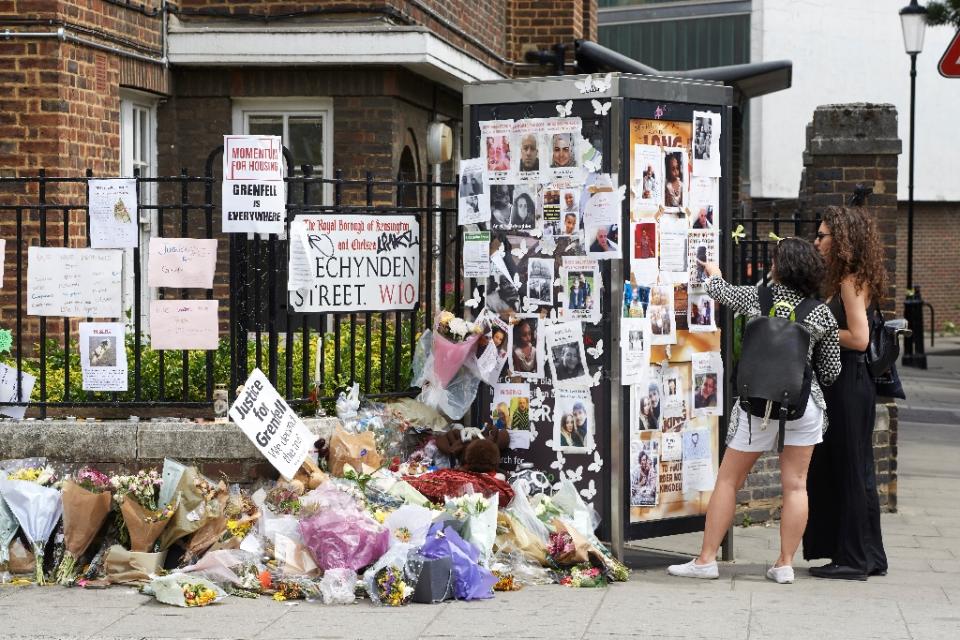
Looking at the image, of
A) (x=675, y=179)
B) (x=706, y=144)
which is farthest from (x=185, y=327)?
(x=706, y=144)

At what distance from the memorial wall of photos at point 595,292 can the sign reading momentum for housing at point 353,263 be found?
0.62m

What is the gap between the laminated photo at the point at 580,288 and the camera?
23.8ft

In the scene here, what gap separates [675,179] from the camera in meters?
7.38

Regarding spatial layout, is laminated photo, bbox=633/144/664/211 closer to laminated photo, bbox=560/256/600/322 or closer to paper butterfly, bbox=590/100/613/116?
paper butterfly, bbox=590/100/613/116

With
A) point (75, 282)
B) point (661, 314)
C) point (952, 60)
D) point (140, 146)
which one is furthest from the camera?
point (140, 146)

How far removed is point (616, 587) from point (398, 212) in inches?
98.0

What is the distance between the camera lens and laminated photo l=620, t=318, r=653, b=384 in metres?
7.18

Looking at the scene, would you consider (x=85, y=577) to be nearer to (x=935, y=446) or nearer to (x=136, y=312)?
(x=136, y=312)

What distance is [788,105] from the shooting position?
105 ft

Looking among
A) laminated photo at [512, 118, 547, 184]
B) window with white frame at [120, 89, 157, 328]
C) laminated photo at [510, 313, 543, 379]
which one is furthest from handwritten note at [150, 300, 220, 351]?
window with white frame at [120, 89, 157, 328]

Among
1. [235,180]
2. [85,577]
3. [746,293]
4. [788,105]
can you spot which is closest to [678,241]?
[746,293]

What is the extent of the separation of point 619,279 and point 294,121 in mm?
6020

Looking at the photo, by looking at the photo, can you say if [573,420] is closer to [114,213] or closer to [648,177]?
[648,177]

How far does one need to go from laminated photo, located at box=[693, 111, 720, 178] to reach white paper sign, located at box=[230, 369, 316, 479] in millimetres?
2446
